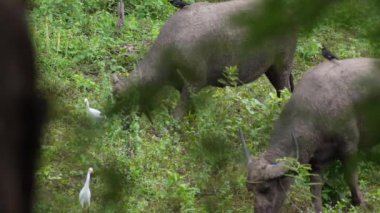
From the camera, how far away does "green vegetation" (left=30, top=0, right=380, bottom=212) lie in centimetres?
275

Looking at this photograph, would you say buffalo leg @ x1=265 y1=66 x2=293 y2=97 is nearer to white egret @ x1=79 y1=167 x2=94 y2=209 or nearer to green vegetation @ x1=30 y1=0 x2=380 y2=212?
green vegetation @ x1=30 y1=0 x2=380 y2=212

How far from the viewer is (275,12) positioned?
2062 mm

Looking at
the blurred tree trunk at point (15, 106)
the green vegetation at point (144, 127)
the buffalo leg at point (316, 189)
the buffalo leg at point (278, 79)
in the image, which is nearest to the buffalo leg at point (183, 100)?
the green vegetation at point (144, 127)

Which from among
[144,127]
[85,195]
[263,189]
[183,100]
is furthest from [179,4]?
[183,100]

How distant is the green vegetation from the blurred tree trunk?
46 cm

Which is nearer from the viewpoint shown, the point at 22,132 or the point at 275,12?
the point at 22,132

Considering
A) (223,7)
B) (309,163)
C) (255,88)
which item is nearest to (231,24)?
(309,163)

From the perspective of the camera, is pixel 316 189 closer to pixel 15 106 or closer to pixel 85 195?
pixel 85 195

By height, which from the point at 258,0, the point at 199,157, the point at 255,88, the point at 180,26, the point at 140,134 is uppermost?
the point at 258,0

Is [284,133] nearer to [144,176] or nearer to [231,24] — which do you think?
[144,176]

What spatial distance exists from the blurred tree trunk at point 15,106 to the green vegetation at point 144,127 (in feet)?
1.50

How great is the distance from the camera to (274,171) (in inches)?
254

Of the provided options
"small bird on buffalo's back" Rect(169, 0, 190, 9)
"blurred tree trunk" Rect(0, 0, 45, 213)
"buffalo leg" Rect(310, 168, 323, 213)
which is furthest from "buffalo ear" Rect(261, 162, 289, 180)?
"blurred tree trunk" Rect(0, 0, 45, 213)

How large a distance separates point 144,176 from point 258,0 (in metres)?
5.35
